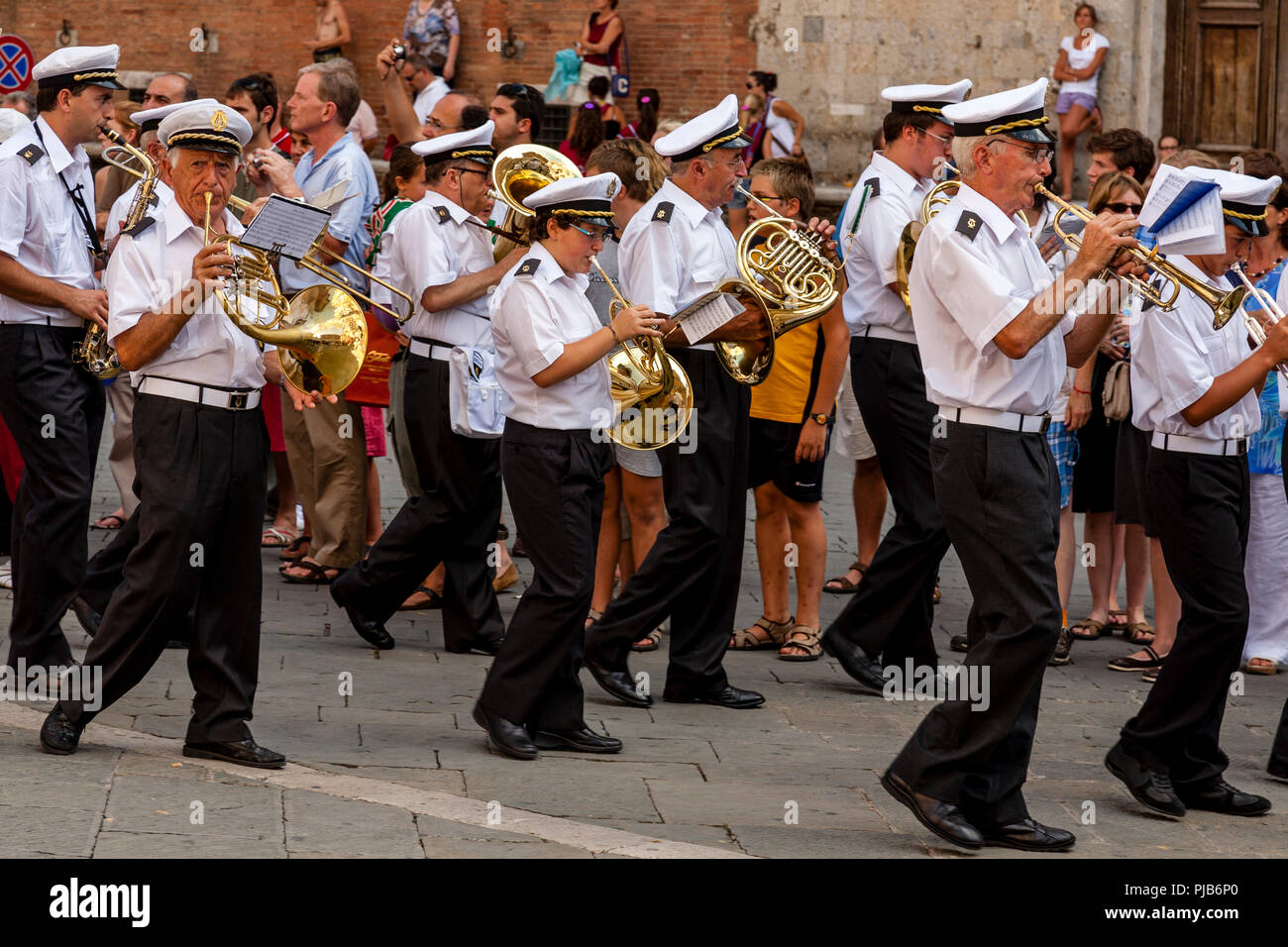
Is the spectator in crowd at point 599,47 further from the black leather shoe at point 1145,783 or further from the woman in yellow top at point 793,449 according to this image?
the black leather shoe at point 1145,783

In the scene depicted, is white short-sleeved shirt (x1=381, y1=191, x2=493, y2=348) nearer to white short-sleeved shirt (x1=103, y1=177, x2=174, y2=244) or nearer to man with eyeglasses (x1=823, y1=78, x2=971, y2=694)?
white short-sleeved shirt (x1=103, y1=177, x2=174, y2=244)

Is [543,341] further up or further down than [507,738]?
further up

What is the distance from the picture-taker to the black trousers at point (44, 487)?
6438mm

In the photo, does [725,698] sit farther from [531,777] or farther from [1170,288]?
[1170,288]

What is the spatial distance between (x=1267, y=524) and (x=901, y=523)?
79.7 inches

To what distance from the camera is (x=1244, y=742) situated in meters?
6.64

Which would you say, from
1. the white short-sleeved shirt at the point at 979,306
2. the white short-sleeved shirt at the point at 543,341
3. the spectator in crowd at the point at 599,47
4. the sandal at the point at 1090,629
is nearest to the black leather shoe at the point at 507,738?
the white short-sleeved shirt at the point at 543,341

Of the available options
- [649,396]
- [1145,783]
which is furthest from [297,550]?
[1145,783]

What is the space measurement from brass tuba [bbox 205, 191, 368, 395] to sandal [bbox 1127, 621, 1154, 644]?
412 centimetres

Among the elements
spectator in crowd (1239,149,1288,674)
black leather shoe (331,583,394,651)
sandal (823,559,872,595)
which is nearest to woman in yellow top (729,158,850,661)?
sandal (823,559,872,595)

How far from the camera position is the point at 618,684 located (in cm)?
685

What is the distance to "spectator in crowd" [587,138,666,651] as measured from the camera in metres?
7.67
